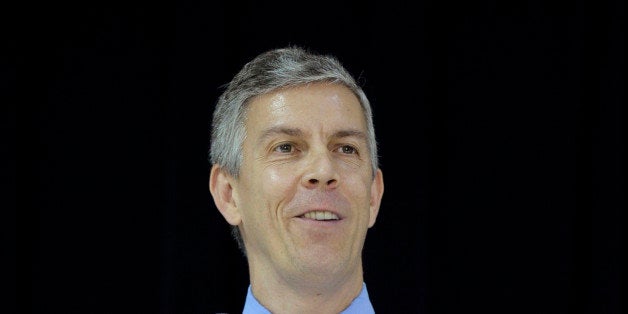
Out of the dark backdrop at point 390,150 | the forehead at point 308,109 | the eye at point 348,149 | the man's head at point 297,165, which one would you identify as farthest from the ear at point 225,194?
the dark backdrop at point 390,150

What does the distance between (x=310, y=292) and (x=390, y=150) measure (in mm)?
921

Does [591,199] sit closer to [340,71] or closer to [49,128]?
[340,71]

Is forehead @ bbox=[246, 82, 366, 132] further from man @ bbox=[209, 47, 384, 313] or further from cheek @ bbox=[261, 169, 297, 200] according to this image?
cheek @ bbox=[261, 169, 297, 200]

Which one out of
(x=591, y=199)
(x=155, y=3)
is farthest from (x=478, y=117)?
(x=155, y=3)

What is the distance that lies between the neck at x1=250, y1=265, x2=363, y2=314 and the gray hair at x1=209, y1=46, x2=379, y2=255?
257 millimetres

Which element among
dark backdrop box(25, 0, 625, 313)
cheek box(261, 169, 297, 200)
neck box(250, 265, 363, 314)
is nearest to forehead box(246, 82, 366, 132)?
cheek box(261, 169, 297, 200)

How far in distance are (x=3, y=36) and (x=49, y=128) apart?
11.5 inches

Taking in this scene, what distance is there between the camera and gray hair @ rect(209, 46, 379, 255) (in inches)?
80.2

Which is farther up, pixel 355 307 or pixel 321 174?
pixel 321 174

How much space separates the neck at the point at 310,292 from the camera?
6.33ft

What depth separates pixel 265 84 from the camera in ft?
6.70

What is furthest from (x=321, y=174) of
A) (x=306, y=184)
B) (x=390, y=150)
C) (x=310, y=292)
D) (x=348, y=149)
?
(x=390, y=150)

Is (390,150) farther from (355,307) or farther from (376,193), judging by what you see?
(355,307)

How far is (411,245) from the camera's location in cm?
272
